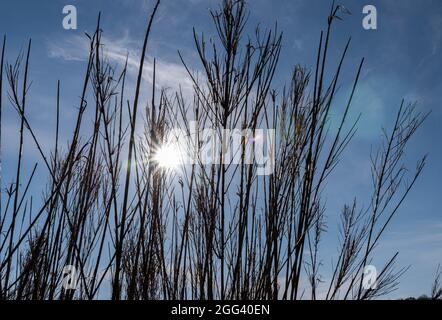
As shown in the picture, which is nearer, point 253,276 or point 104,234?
point 104,234

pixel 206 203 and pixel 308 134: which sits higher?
pixel 308 134

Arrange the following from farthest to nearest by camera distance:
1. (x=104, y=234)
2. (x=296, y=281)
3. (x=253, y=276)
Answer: (x=253, y=276) → (x=104, y=234) → (x=296, y=281)

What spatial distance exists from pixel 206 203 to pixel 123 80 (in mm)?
495

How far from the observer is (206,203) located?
4.58 ft
